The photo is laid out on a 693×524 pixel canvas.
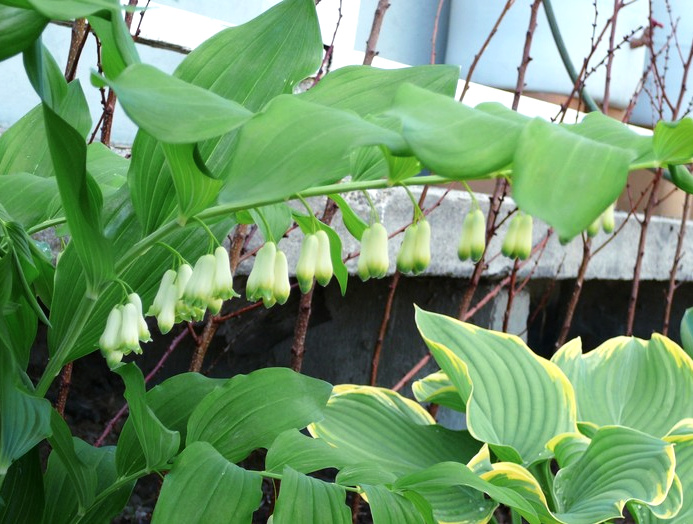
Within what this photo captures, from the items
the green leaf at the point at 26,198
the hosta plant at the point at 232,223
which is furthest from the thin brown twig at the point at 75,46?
the green leaf at the point at 26,198

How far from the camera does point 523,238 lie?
62 centimetres

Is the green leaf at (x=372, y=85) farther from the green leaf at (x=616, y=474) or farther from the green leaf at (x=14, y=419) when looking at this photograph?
the green leaf at (x=616, y=474)

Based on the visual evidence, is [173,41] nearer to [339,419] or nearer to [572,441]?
[339,419]

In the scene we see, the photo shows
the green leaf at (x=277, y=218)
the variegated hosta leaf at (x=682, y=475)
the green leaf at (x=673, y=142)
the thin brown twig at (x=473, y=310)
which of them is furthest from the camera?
the thin brown twig at (x=473, y=310)

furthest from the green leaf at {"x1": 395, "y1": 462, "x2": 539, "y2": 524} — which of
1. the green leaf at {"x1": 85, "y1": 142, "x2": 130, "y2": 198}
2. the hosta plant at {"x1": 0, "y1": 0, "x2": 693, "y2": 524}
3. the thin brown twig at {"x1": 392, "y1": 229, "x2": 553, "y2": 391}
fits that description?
the thin brown twig at {"x1": 392, "y1": 229, "x2": 553, "y2": 391}

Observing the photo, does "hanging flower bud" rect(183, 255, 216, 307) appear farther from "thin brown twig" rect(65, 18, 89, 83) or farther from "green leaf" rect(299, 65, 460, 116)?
"thin brown twig" rect(65, 18, 89, 83)

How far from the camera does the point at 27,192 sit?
0.84m

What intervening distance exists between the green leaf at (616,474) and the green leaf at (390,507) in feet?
1.04

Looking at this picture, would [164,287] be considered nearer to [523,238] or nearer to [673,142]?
[523,238]

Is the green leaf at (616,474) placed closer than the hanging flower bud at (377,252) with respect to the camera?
No

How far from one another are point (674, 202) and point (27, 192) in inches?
102

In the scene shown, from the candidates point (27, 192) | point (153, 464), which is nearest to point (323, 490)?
point (153, 464)

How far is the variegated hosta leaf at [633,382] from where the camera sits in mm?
1301

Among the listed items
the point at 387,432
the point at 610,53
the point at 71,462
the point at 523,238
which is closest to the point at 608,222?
the point at 523,238
